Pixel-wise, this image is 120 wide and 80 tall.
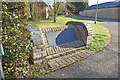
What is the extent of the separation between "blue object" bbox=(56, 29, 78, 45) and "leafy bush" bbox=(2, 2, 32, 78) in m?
1.76

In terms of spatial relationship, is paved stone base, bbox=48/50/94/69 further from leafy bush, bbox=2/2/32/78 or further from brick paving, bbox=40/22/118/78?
leafy bush, bbox=2/2/32/78

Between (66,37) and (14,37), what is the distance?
265 centimetres

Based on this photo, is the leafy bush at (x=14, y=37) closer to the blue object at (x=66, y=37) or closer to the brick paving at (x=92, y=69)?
the brick paving at (x=92, y=69)

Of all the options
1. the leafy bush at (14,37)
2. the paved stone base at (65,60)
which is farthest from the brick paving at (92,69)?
the leafy bush at (14,37)

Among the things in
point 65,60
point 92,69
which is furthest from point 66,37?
point 92,69

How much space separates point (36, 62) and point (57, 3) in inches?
486

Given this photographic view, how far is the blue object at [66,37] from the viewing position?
13.6ft

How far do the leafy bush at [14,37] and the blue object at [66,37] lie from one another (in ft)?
5.78

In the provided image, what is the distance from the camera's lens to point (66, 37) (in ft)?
14.3

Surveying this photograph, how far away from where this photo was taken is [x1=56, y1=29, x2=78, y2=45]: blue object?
416 cm

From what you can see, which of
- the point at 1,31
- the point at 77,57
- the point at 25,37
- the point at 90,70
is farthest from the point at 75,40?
the point at 1,31

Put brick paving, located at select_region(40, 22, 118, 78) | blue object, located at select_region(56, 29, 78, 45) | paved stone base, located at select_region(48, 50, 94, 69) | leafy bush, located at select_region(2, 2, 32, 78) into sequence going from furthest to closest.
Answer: blue object, located at select_region(56, 29, 78, 45)
paved stone base, located at select_region(48, 50, 94, 69)
brick paving, located at select_region(40, 22, 118, 78)
leafy bush, located at select_region(2, 2, 32, 78)

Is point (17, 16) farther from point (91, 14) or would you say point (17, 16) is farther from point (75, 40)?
point (91, 14)

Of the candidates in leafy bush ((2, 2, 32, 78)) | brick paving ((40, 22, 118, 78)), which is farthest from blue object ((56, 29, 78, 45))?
leafy bush ((2, 2, 32, 78))
